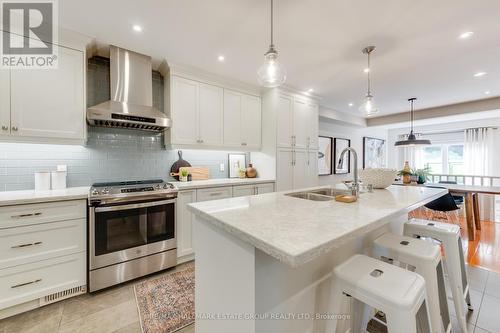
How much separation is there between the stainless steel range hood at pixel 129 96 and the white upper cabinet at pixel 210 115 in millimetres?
541

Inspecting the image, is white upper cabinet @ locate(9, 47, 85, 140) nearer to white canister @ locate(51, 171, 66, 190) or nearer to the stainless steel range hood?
the stainless steel range hood

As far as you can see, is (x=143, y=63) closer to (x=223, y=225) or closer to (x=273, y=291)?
(x=223, y=225)

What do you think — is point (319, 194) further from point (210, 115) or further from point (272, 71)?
point (210, 115)

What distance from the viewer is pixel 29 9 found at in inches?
68.8

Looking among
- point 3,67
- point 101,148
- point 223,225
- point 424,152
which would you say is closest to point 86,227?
point 101,148

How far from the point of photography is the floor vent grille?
1.82 metres

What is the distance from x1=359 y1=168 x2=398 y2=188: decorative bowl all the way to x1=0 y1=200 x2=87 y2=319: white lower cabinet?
272 centimetres

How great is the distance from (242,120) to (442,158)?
650 centimetres

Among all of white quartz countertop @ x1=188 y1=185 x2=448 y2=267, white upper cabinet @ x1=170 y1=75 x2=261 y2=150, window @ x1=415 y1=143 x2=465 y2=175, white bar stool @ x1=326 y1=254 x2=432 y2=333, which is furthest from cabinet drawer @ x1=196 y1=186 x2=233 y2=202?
window @ x1=415 y1=143 x2=465 y2=175

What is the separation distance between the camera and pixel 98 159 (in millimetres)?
2502

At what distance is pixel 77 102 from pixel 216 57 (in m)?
1.57

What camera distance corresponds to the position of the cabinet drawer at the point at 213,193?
265cm

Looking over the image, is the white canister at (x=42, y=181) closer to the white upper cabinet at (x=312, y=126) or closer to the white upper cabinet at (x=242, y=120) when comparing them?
the white upper cabinet at (x=242, y=120)

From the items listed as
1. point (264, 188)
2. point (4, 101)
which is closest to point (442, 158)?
point (264, 188)
